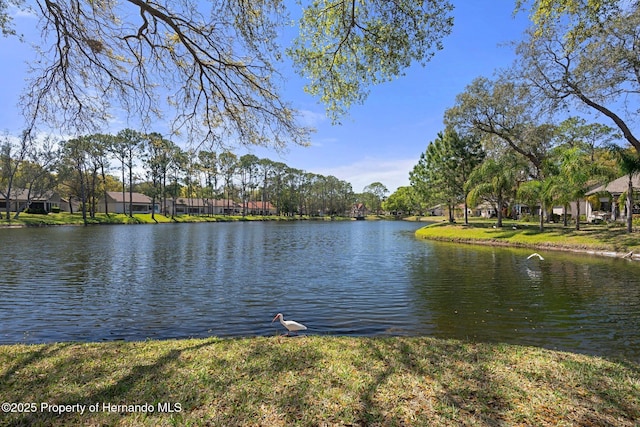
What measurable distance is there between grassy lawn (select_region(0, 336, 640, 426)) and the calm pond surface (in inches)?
112

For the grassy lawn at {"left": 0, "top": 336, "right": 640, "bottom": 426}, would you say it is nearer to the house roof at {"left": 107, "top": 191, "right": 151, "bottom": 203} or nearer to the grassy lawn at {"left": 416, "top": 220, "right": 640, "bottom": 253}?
Result: the grassy lawn at {"left": 416, "top": 220, "right": 640, "bottom": 253}

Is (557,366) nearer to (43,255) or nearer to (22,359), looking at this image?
(22,359)

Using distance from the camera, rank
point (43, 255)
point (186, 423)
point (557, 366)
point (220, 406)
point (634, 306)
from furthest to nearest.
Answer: point (43, 255)
point (634, 306)
point (557, 366)
point (220, 406)
point (186, 423)

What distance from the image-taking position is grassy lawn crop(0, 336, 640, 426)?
3.76m

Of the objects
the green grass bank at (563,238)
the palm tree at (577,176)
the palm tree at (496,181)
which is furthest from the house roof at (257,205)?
the palm tree at (577,176)

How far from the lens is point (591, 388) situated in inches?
175

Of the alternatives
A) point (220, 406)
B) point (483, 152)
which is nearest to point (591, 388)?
point (220, 406)

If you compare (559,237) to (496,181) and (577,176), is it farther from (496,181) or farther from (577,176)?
(496,181)

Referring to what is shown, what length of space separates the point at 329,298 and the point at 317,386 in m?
8.14

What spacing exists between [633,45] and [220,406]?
25013 mm

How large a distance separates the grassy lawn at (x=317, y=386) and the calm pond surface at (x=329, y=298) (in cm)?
285

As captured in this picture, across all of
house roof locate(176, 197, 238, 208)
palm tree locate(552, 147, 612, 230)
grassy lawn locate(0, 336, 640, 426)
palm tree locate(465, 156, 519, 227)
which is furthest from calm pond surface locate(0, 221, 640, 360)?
house roof locate(176, 197, 238, 208)

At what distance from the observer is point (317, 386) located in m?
4.45

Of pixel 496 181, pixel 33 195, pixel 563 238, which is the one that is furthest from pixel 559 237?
pixel 33 195
